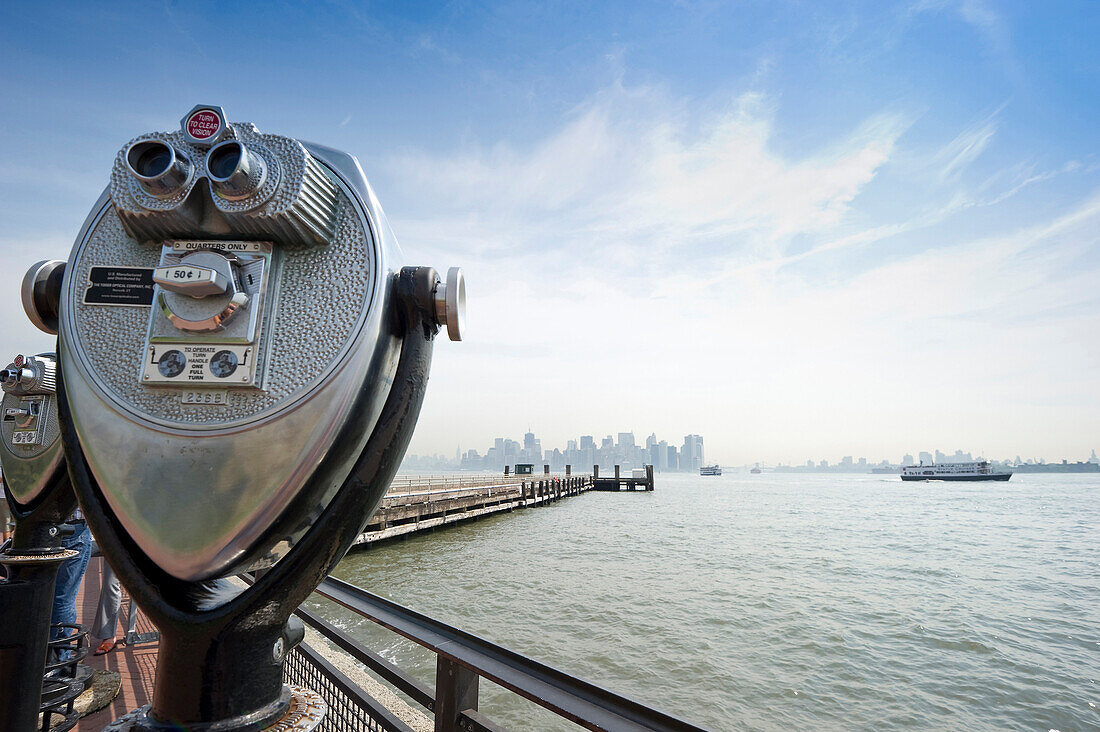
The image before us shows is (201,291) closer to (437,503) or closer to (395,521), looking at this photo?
(395,521)

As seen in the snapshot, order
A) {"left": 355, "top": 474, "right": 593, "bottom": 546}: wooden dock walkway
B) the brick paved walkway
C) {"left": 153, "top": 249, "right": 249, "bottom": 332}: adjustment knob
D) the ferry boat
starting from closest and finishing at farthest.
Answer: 1. {"left": 153, "top": 249, "right": 249, "bottom": 332}: adjustment knob
2. the brick paved walkway
3. {"left": 355, "top": 474, "right": 593, "bottom": 546}: wooden dock walkway
4. the ferry boat

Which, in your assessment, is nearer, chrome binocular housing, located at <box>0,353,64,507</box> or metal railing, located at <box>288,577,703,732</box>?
metal railing, located at <box>288,577,703,732</box>

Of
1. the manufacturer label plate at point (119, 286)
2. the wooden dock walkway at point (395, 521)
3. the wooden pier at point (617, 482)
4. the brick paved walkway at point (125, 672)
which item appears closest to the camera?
the manufacturer label plate at point (119, 286)

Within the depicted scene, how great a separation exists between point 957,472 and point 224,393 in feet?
312

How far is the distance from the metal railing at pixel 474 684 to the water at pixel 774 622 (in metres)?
3.11

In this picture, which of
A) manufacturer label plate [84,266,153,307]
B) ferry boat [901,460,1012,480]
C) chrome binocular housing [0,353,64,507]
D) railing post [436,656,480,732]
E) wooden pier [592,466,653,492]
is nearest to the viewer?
manufacturer label plate [84,266,153,307]

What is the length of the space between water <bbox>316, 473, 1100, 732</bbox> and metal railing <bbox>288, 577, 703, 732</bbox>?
3.11 metres

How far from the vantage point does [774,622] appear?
9.52 meters

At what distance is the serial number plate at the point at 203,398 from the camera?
0.89m

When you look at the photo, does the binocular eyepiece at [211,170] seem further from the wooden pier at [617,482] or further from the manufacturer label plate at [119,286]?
the wooden pier at [617,482]

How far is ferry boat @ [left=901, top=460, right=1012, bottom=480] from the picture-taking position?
248 ft

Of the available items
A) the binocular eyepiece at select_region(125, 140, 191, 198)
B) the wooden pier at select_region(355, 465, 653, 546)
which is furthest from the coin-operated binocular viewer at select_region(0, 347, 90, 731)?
the wooden pier at select_region(355, 465, 653, 546)

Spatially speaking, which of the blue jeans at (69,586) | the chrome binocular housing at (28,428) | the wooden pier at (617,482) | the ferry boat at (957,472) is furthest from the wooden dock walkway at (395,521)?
the ferry boat at (957,472)

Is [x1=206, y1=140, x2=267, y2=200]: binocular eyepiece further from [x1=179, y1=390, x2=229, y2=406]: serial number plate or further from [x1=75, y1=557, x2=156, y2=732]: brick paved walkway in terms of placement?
[x1=75, y1=557, x2=156, y2=732]: brick paved walkway
